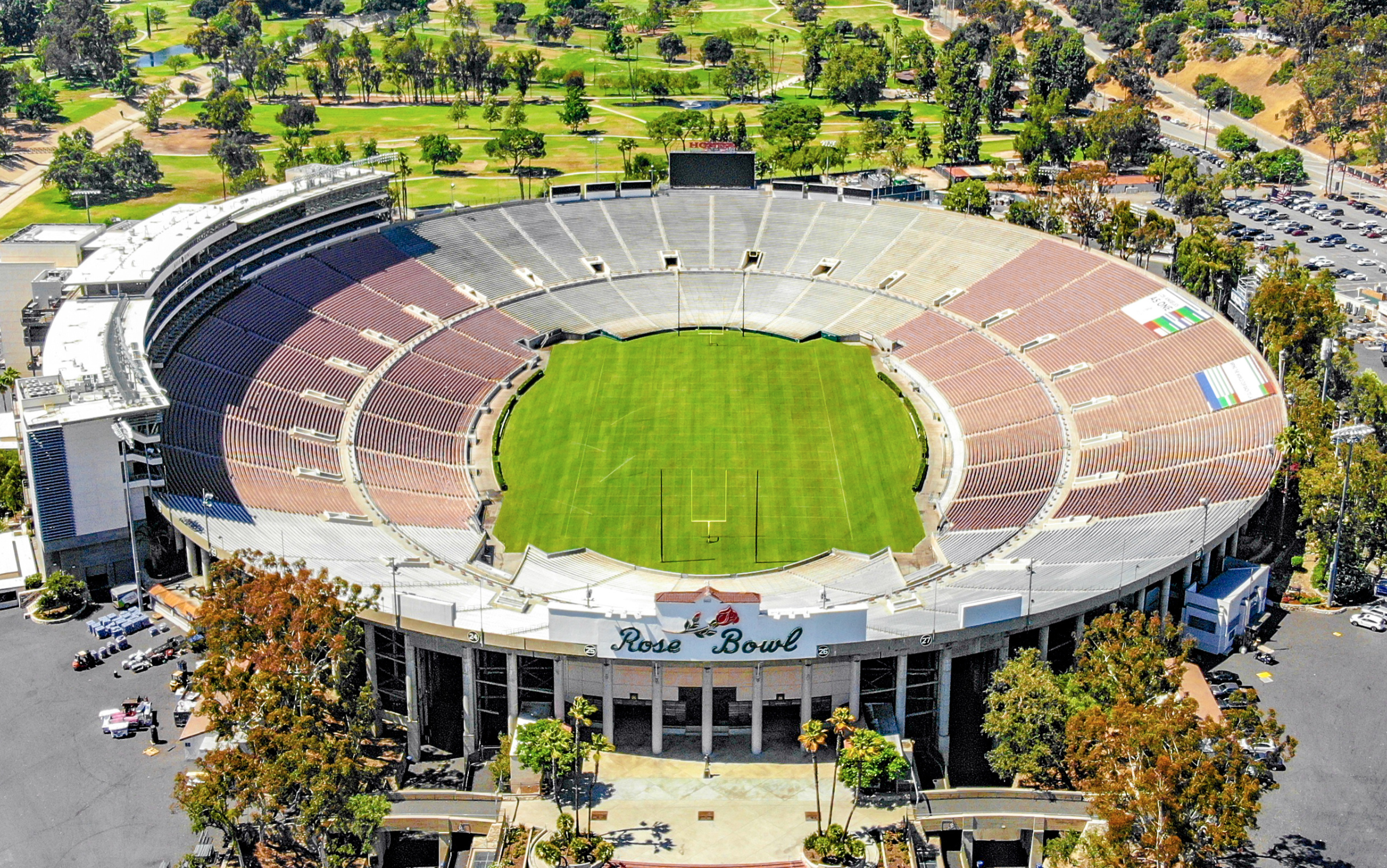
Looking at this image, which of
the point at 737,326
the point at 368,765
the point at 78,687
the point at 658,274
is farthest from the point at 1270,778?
the point at 658,274

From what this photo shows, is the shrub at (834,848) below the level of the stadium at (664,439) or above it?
below

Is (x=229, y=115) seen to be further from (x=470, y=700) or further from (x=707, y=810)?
(x=707, y=810)

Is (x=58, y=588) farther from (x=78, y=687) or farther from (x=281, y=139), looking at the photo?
(x=281, y=139)

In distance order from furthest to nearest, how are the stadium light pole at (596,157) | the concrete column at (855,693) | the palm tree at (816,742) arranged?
the stadium light pole at (596,157), the concrete column at (855,693), the palm tree at (816,742)

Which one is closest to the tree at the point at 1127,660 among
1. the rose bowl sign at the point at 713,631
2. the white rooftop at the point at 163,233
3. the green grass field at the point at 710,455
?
the rose bowl sign at the point at 713,631

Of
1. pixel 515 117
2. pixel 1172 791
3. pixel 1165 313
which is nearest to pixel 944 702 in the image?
pixel 1172 791

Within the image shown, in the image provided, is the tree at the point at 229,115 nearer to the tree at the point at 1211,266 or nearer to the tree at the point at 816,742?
the tree at the point at 1211,266

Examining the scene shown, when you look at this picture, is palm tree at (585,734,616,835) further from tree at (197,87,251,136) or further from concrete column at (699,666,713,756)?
tree at (197,87,251,136)
